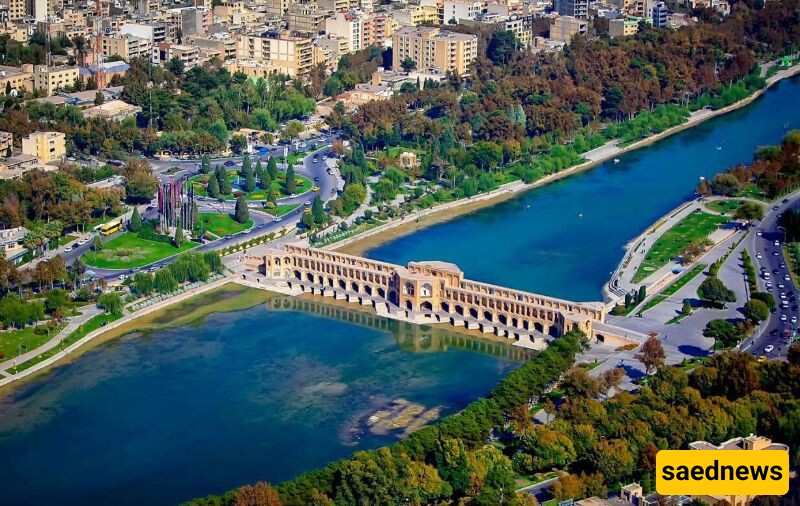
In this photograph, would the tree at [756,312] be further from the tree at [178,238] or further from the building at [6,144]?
the building at [6,144]

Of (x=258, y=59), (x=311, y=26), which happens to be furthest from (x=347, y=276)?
(x=311, y=26)

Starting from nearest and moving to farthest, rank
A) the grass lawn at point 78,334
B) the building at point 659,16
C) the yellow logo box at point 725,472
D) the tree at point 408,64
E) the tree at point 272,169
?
1. the yellow logo box at point 725,472
2. the grass lawn at point 78,334
3. the tree at point 272,169
4. the tree at point 408,64
5. the building at point 659,16

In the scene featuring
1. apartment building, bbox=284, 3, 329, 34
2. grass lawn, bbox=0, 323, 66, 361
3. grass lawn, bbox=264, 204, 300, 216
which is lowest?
grass lawn, bbox=0, 323, 66, 361

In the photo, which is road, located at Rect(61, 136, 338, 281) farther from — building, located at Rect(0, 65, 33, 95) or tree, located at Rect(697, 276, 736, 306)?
tree, located at Rect(697, 276, 736, 306)

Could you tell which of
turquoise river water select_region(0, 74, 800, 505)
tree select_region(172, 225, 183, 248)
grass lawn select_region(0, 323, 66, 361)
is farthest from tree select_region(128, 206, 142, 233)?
grass lawn select_region(0, 323, 66, 361)

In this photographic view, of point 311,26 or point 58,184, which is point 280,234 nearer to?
point 58,184

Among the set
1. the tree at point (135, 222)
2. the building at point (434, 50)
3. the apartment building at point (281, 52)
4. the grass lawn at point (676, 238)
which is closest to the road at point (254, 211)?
the tree at point (135, 222)
